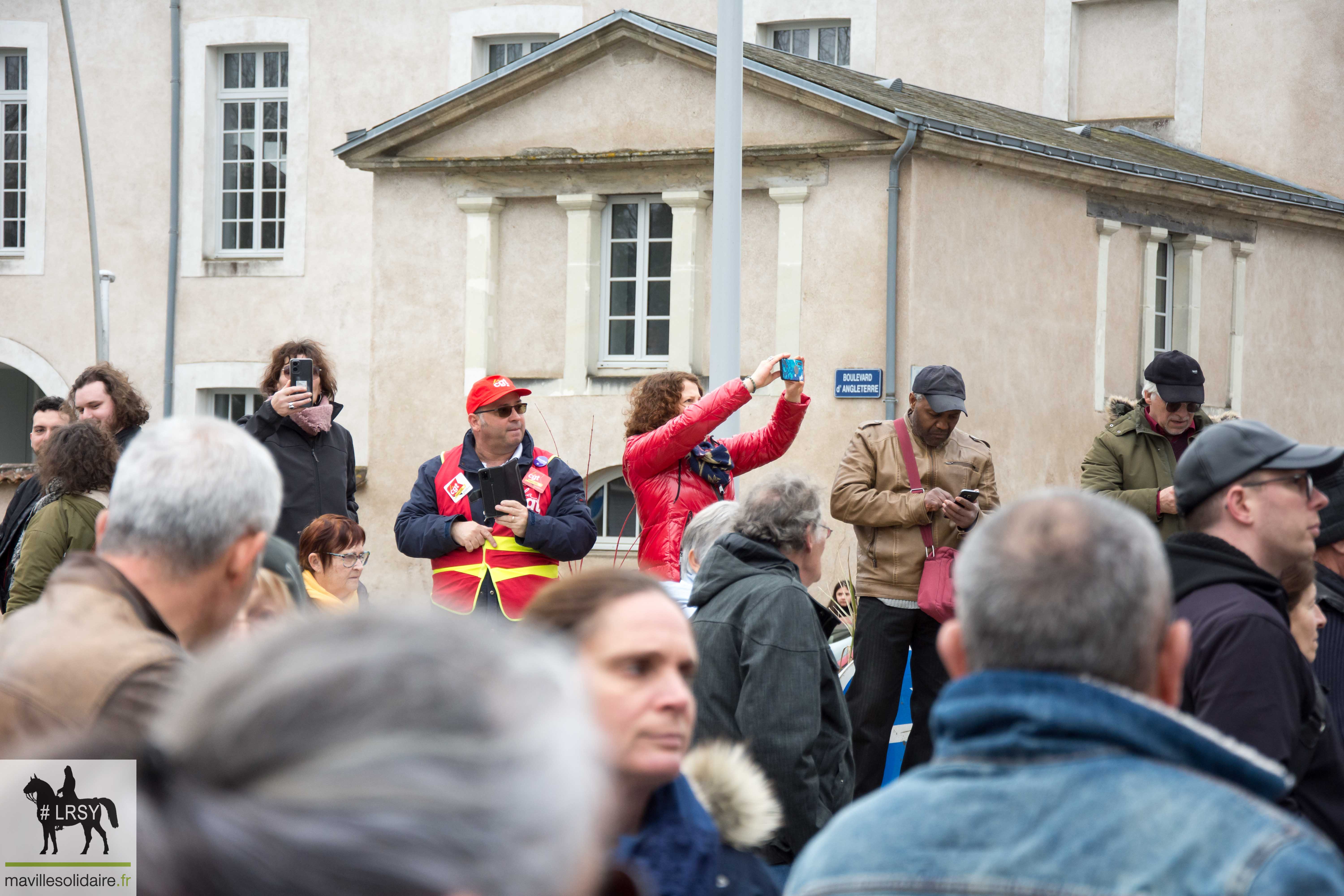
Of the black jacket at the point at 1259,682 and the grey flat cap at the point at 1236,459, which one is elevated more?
the grey flat cap at the point at 1236,459

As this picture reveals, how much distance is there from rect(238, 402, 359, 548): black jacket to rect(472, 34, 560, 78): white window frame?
15.3 metres

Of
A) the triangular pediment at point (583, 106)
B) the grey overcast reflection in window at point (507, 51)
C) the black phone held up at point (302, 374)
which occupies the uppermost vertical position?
the grey overcast reflection in window at point (507, 51)

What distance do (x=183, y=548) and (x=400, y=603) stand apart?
1.36m

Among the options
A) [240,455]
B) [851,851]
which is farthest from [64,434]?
[851,851]

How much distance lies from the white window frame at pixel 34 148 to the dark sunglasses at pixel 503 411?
18043 millimetres

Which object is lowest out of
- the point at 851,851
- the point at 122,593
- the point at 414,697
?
the point at 851,851

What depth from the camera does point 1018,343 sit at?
13594 millimetres

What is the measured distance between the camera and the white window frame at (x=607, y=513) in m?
14.3

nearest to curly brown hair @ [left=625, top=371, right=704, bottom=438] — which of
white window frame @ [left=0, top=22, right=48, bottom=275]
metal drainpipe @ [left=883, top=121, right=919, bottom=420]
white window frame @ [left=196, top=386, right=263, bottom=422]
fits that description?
metal drainpipe @ [left=883, top=121, right=919, bottom=420]

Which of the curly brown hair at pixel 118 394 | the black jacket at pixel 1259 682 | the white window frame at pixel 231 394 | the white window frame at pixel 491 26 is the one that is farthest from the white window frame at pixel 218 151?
the black jacket at pixel 1259 682

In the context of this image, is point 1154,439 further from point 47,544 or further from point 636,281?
point 636,281

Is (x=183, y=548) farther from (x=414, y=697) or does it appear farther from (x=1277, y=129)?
(x=1277, y=129)

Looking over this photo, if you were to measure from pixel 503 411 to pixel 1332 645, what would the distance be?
3.43 meters

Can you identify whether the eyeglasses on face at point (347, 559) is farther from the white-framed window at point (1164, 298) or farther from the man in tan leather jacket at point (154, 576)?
the white-framed window at point (1164, 298)
